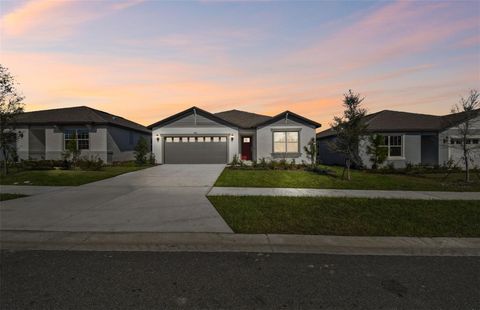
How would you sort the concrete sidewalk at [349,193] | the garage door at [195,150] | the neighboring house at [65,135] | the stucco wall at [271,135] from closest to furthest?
the concrete sidewalk at [349,193]
the neighboring house at [65,135]
the stucco wall at [271,135]
the garage door at [195,150]

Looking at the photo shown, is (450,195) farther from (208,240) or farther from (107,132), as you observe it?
(107,132)

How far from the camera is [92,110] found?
25.7 metres

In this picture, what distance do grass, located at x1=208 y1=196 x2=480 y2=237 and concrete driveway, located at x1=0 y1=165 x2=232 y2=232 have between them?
29.4 inches

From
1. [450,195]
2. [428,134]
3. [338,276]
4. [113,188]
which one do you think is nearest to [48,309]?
[338,276]

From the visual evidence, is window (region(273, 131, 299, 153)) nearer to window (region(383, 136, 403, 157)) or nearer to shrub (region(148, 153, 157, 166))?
window (region(383, 136, 403, 157))

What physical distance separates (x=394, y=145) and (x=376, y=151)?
2.60 m

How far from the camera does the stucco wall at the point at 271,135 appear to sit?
901 inches

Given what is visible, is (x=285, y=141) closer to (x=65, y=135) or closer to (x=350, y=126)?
(x=350, y=126)

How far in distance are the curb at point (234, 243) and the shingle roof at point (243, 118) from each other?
19.1m

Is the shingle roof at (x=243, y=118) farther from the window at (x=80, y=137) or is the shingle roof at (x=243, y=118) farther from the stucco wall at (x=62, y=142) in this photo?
the window at (x=80, y=137)

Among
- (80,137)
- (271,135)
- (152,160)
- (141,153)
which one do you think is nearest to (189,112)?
(152,160)

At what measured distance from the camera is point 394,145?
68.9 ft

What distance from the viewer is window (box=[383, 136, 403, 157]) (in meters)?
21.0

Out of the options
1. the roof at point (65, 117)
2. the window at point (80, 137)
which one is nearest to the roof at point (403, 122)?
the roof at point (65, 117)
